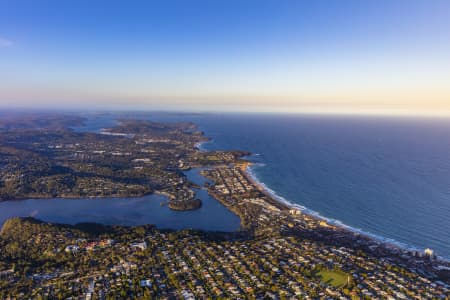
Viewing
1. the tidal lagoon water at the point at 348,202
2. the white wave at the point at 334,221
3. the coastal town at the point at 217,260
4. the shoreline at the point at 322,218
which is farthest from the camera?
the tidal lagoon water at the point at 348,202

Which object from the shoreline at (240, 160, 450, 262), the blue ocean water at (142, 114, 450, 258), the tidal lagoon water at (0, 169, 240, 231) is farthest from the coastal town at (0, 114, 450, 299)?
the blue ocean water at (142, 114, 450, 258)

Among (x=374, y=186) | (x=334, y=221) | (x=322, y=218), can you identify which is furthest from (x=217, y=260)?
(x=374, y=186)

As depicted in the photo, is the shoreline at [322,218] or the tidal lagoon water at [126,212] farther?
the tidal lagoon water at [126,212]

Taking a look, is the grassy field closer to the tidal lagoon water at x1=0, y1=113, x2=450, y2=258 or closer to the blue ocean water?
the tidal lagoon water at x1=0, y1=113, x2=450, y2=258

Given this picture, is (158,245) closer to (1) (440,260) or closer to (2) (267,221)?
(2) (267,221)

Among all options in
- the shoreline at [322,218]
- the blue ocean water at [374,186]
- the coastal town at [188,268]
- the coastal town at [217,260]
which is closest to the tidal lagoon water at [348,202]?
the blue ocean water at [374,186]

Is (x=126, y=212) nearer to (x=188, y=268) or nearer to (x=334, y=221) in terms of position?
(x=188, y=268)

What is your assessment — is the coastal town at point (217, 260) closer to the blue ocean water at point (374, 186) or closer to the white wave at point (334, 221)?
the white wave at point (334, 221)

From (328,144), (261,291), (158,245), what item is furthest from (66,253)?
(328,144)
